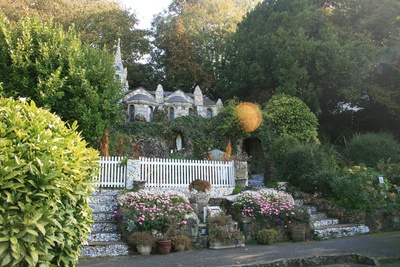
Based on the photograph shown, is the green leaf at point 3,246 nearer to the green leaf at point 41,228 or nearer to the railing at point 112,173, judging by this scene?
the green leaf at point 41,228

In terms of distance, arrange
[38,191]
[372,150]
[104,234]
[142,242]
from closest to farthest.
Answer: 1. [38,191]
2. [142,242]
3. [104,234]
4. [372,150]

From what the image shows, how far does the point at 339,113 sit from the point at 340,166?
9249 millimetres

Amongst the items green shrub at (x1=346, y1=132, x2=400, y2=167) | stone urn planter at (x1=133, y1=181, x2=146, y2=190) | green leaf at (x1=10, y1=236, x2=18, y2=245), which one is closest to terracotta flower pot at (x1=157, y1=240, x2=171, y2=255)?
stone urn planter at (x1=133, y1=181, x2=146, y2=190)

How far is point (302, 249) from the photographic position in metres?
7.53

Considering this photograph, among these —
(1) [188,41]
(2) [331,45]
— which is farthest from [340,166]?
(1) [188,41]

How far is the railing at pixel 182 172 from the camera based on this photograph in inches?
463

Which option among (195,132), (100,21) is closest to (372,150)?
(195,132)

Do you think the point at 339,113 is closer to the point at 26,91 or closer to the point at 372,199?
the point at 372,199

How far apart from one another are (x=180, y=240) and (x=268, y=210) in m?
2.84

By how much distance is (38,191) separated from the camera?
3.30 metres

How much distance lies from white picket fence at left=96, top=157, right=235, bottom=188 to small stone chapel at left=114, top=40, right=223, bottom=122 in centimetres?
1191

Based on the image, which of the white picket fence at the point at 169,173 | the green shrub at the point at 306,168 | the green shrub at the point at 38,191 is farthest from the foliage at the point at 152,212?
the green shrub at the point at 306,168

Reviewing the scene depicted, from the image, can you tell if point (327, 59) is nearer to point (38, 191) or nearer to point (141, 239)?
point (141, 239)

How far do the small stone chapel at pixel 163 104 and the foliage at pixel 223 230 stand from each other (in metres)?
16.3
